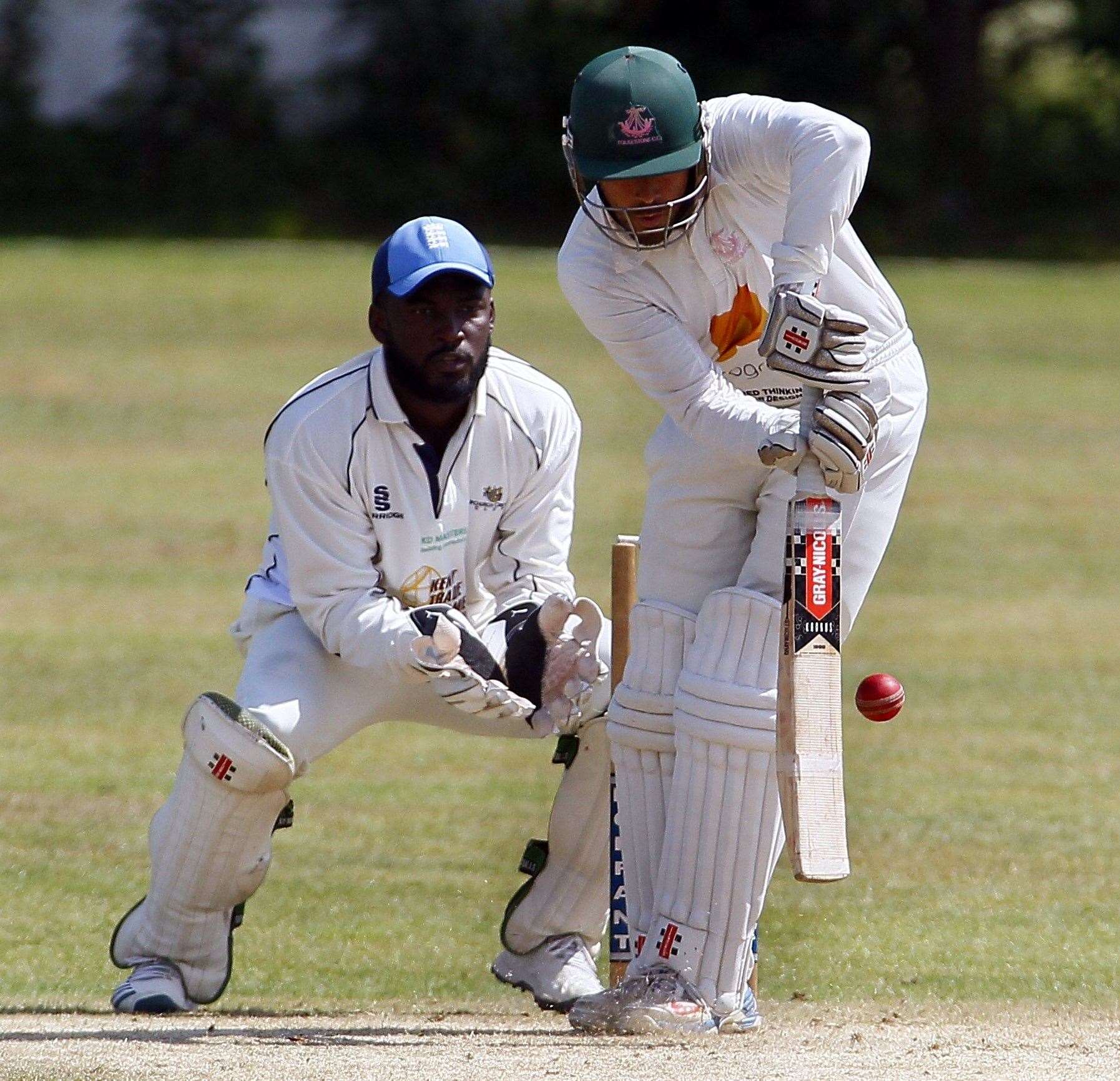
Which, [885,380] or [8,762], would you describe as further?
[8,762]

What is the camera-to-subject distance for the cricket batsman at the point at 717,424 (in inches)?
155

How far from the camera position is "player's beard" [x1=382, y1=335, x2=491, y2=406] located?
15.7ft

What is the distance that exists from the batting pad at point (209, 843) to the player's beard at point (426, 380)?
→ 801 mm

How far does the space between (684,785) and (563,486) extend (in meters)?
1.10

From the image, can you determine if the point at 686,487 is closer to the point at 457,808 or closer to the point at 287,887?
the point at 287,887

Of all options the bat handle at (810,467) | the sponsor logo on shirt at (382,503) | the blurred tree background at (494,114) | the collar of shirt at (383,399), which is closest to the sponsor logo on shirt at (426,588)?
the sponsor logo on shirt at (382,503)

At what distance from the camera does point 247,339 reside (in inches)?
728

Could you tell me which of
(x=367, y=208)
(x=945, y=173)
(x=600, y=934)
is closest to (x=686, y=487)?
(x=600, y=934)

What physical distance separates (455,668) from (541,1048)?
816mm

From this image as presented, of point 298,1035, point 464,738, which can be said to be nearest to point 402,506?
point 298,1035

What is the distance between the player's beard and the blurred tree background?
830 inches

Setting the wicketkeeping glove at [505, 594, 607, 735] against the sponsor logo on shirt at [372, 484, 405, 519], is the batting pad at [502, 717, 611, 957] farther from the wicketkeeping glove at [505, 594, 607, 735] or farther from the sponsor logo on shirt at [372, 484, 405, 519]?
the sponsor logo on shirt at [372, 484, 405, 519]

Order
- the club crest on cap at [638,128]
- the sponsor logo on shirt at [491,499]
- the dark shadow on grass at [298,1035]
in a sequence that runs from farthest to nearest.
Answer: the sponsor logo on shirt at [491,499]
the dark shadow on grass at [298,1035]
the club crest on cap at [638,128]

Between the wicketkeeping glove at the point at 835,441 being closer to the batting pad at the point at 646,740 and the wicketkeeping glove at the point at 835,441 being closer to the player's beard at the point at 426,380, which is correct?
the batting pad at the point at 646,740
